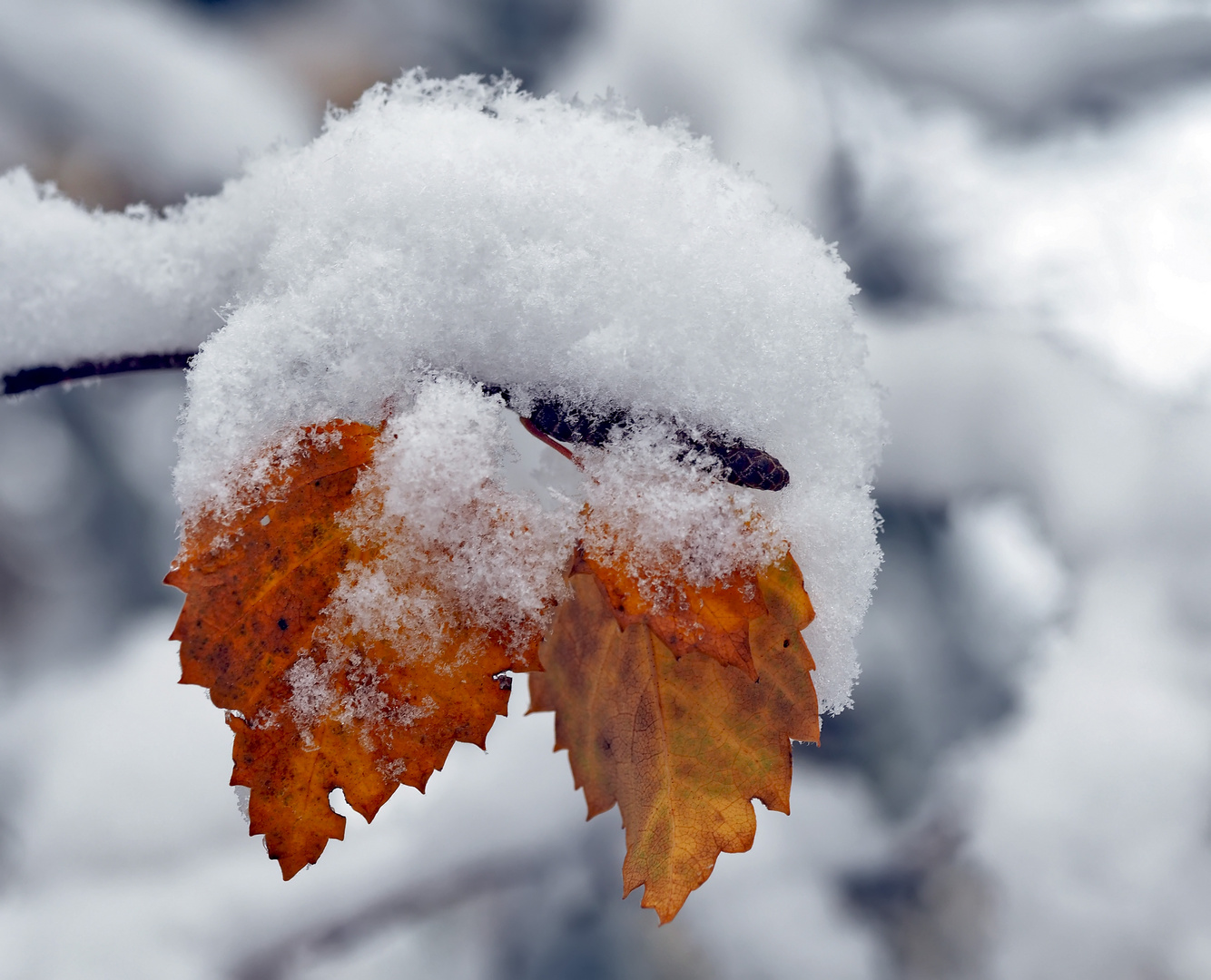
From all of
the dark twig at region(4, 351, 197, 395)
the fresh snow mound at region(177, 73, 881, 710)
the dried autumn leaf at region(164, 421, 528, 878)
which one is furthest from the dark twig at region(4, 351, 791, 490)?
the dark twig at region(4, 351, 197, 395)

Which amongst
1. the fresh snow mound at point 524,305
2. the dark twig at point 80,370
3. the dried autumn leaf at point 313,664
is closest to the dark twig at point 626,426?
the fresh snow mound at point 524,305

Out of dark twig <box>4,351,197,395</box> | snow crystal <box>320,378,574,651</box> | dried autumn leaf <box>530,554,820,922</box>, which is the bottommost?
dried autumn leaf <box>530,554,820,922</box>

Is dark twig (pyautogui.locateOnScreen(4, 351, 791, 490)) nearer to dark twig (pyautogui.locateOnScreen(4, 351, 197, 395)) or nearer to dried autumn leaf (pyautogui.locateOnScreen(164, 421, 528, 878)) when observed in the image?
dried autumn leaf (pyautogui.locateOnScreen(164, 421, 528, 878))

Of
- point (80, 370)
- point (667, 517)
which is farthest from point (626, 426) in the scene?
point (80, 370)

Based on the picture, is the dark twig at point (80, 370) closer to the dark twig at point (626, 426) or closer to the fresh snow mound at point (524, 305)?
the fresh snow mound at point (524, 305)

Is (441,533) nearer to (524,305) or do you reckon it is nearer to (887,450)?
(524,305)

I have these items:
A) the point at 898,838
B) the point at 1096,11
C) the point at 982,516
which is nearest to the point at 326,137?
the point at 982,516

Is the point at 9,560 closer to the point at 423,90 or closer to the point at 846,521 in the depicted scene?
the point at 423,90
